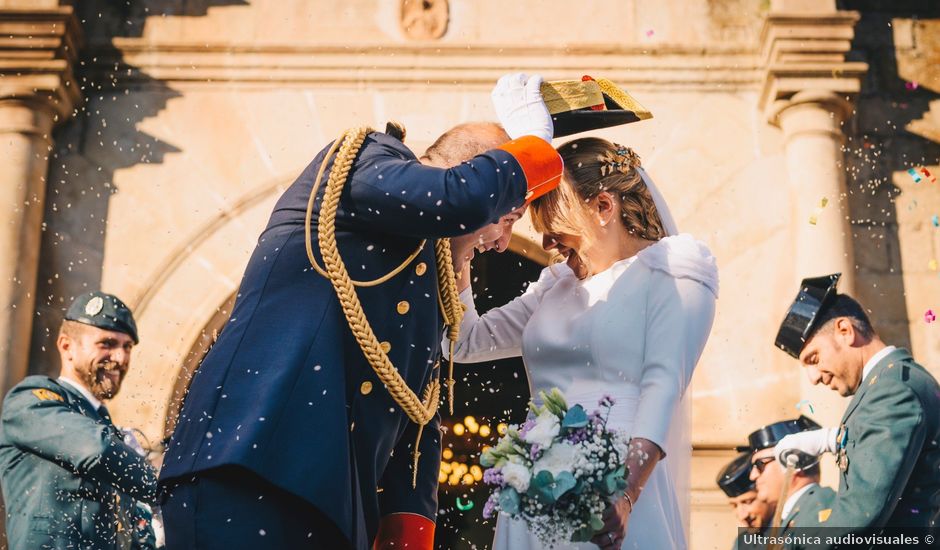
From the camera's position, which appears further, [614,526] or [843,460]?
[843,460]

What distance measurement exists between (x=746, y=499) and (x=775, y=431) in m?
0.38

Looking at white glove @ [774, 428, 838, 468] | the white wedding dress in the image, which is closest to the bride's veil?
the white wedding dress

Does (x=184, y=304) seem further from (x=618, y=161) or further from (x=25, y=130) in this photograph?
(x=618, y=161)

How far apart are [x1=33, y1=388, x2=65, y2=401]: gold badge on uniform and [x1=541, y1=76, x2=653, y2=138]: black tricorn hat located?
259cm

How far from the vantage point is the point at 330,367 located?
8.27 feet

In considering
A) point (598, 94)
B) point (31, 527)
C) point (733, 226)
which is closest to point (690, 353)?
point (598, 94)

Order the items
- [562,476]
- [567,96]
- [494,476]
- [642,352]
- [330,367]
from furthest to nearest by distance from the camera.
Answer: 1. [642,352]
2. [567,96]
3. [494,476]
4. [562,476]
5. [330,367]

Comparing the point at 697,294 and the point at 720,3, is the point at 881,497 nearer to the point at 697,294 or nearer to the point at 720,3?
the point at 697,294

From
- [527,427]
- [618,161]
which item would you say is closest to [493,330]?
[618,161]

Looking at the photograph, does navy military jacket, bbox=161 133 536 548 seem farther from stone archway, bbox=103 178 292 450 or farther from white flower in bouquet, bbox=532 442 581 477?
stone archway, bbox=103 178 292 450

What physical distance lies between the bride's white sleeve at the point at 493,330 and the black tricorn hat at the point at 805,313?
4.70 ft

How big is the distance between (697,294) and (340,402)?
1182 millimetres

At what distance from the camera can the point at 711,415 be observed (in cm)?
596

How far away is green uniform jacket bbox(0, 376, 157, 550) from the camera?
4410 millimetres
